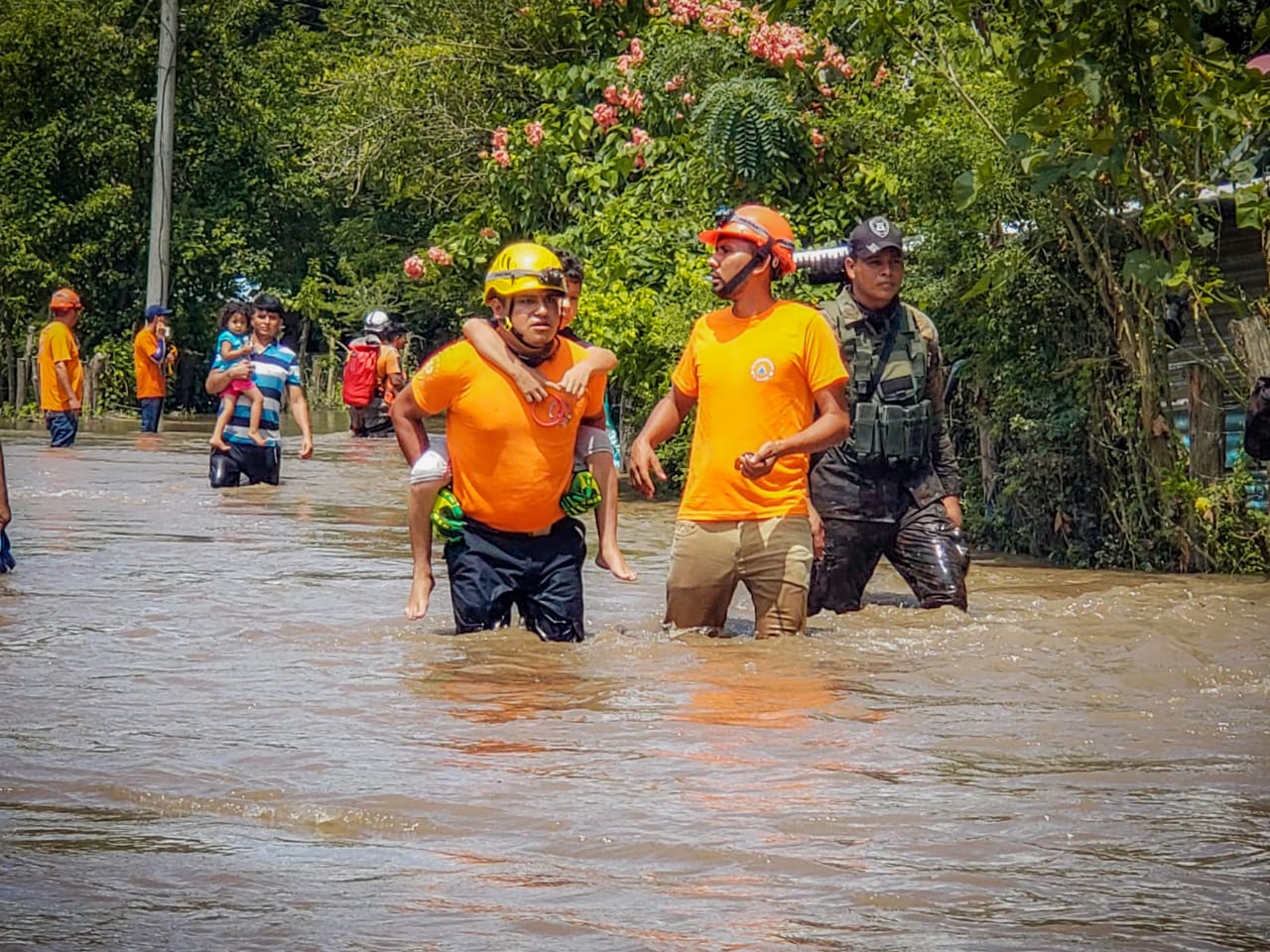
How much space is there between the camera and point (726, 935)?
15.2 ft

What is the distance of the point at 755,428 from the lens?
8.24m

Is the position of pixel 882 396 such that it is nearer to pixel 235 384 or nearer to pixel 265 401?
pixel 235 384

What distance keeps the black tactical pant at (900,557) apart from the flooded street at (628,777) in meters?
0.16

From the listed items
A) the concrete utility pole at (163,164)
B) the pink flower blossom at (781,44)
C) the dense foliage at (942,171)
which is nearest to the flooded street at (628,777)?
the dense foliage at (942,171)

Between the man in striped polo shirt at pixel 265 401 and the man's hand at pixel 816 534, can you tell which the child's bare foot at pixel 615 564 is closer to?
the man's hand at pixel 816 534

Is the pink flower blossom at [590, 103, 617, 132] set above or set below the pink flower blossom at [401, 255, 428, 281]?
above

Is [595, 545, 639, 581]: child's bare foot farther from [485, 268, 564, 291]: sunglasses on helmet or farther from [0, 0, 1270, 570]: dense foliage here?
[0, 0, 1270, 570]: dense foliage

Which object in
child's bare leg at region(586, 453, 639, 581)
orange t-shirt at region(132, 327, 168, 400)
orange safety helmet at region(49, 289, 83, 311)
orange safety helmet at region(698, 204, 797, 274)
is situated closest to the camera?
orange safety helmet at region(698, 204, 797, 274)

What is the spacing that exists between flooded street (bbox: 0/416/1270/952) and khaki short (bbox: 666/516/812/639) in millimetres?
140

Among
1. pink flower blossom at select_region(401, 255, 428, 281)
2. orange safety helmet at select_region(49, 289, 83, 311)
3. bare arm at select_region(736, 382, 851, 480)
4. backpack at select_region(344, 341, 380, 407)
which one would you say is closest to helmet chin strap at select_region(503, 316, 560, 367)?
bare arm at select_region(736, 382, 851, 480)

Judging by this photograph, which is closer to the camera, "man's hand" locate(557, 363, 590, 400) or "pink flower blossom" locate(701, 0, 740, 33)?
"man's hand" locate(557, 363, 590, 400)

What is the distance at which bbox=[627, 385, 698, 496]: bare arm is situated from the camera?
8477 mm

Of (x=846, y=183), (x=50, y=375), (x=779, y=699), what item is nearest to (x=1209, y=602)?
(x=779, y=699)

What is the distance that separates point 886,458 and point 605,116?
10576 mm
